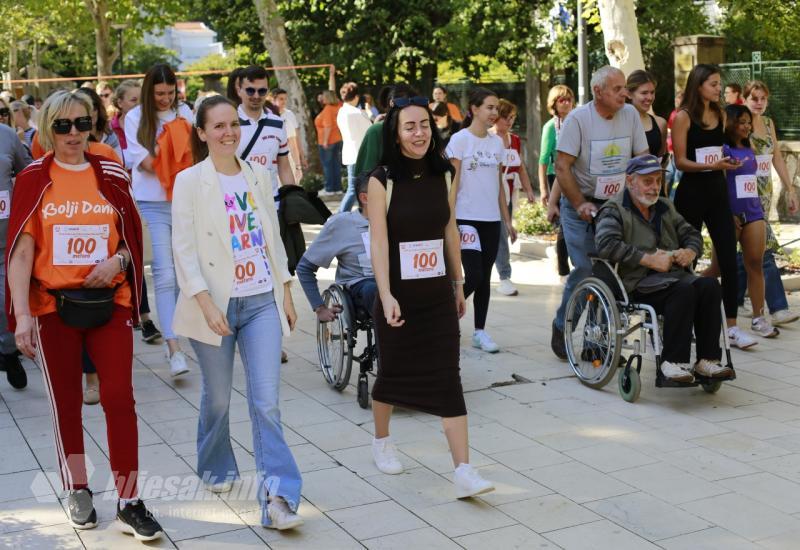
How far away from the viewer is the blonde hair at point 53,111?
5.24 meters

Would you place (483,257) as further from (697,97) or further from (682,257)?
(697,97)

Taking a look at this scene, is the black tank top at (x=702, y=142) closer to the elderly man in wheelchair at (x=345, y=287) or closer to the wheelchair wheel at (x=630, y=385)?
the wheelchair wheel at (x=630, y=385)

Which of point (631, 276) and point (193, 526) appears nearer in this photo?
point (193, 526)

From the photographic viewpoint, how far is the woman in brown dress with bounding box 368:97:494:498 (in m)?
5.64

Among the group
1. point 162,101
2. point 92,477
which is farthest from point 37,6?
point 92,477

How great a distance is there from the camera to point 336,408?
725 centimetres

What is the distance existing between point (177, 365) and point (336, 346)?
1.14 m

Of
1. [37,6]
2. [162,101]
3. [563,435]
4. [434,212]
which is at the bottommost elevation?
[563,435]

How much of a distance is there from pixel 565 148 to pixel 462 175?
3.11 ft

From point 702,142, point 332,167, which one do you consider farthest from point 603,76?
point 332,167

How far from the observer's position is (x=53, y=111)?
17.3 ft

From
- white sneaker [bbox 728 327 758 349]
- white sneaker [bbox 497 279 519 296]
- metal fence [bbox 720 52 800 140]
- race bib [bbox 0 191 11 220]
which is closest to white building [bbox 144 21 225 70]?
metal fence [bbox 720 52 800 140]

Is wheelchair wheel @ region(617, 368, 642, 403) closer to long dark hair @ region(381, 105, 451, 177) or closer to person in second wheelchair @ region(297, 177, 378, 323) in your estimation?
person in second wheelchair @ region(297, 177, 378, 323)

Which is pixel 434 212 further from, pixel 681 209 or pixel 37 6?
pixel 37 6
